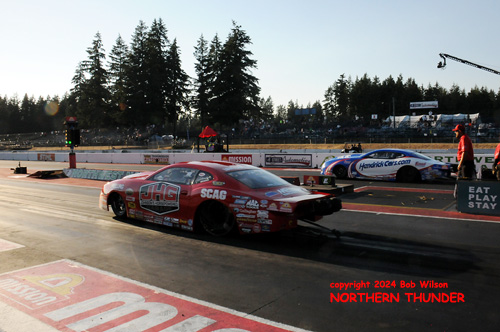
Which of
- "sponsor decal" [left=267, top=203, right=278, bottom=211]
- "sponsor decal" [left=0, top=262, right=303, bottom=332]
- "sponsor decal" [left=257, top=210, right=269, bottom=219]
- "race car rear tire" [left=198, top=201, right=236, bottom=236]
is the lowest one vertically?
"sponsor decal" [left=0, top=262, right=303, bottom=332]

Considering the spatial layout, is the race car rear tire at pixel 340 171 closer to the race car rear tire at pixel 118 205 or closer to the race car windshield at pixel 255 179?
the race car windshield at pixel 255 179

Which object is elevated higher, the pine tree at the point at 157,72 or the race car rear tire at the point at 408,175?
the pine tree at the point at 157,72

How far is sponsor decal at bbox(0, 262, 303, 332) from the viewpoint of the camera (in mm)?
3486

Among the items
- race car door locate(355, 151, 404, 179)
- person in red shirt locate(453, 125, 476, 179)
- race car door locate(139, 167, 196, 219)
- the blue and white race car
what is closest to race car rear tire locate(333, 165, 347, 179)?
the blue and white race car

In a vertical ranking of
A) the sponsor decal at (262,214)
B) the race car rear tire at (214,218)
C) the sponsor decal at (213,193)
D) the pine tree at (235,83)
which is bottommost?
the race car rear tire at (214,218)

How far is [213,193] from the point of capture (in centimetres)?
640

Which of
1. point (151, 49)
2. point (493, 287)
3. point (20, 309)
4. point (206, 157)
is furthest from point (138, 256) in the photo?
point (151, 49)

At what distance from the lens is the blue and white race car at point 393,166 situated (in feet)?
45.8

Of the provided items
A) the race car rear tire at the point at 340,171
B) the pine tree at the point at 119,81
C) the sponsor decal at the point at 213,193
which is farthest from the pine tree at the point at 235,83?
the sponsor decal at the point at 213,193

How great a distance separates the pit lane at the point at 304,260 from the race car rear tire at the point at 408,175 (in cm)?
566

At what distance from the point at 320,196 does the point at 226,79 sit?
2725 inches

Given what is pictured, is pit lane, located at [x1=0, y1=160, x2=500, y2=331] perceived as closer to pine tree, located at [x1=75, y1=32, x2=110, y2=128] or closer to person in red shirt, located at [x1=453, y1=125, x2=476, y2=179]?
person in red shirt, located at [x1=453, y1=125, x2=476, y2=179]

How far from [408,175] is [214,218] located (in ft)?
32.9

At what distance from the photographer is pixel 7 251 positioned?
6133 mm
